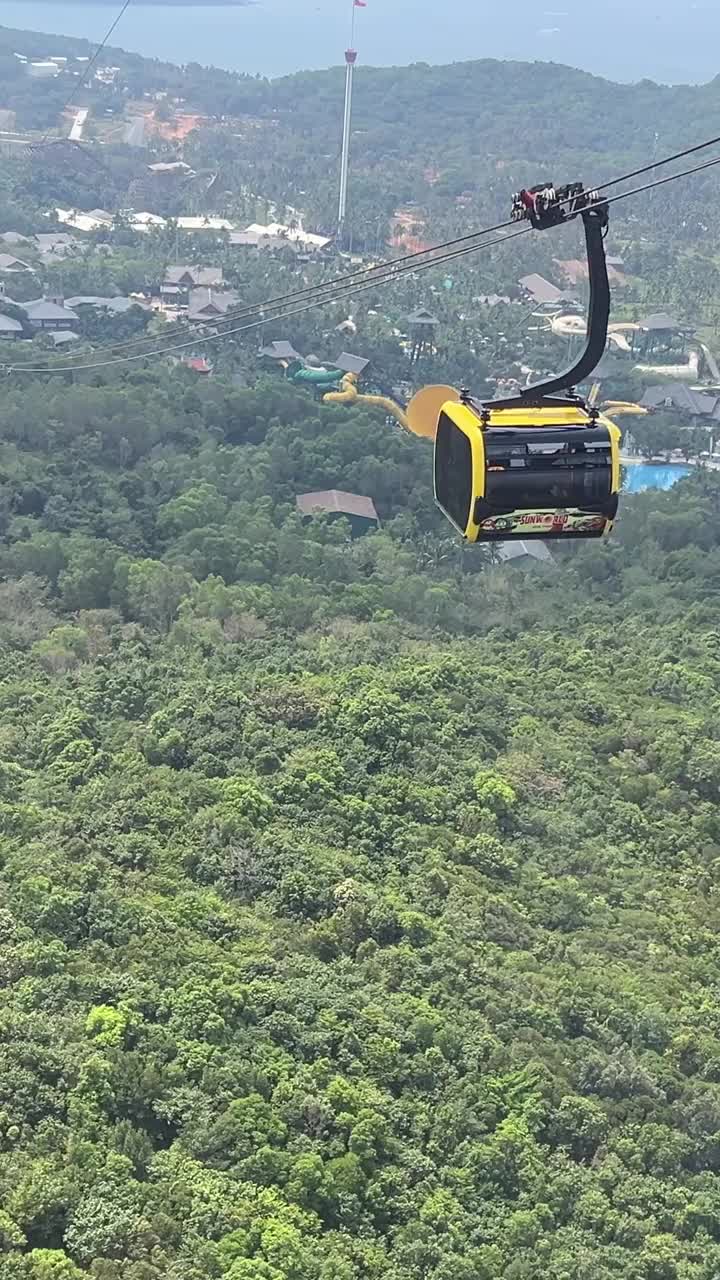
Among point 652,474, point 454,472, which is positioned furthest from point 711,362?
point 454,472

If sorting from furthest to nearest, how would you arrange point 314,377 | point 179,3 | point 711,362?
point 179,3 < point 711,362 < point 314,377

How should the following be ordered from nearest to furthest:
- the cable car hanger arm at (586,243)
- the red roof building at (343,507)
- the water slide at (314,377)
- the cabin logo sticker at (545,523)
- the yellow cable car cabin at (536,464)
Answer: the cable car hanger arm at (586,243)
the yellow cable car cabin at (536,464)
the cabin logo sticker at (545,523)
the red roof building at (343,507)
the water slide at (314,377)

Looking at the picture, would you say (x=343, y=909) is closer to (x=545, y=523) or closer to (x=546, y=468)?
(x=545, y=523)

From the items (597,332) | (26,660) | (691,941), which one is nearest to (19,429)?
(26,660)

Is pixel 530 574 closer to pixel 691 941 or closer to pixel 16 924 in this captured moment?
pixel 691 941

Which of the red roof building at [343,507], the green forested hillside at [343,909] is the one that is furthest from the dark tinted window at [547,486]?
the red roof building at [343,507]

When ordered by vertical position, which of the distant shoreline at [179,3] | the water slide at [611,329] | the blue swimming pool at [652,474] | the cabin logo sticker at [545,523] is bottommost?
the blue swimming pool at [652,474]

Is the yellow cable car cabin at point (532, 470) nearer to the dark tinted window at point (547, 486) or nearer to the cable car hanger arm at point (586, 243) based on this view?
the dark tinted window at point (547, 486)
